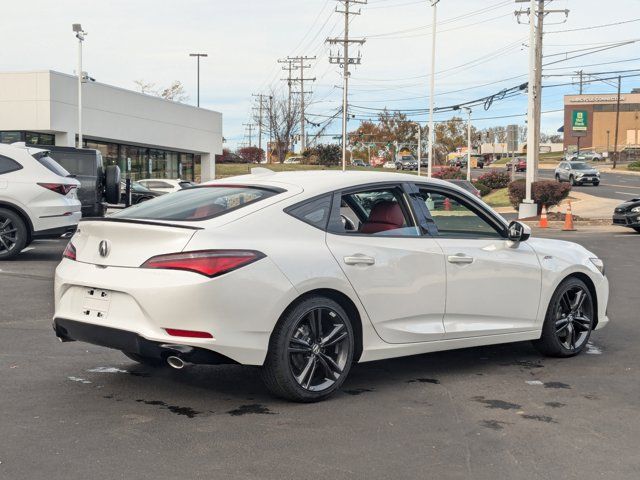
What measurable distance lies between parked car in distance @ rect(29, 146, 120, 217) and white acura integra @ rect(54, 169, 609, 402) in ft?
34.3

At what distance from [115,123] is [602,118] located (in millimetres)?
106080

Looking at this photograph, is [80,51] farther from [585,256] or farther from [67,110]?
[585,256]

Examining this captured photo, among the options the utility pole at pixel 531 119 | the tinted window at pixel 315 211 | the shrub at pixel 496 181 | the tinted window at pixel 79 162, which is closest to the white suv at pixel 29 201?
the tinted window at pixel 79 162

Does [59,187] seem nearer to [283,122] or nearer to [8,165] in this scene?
[8,165]

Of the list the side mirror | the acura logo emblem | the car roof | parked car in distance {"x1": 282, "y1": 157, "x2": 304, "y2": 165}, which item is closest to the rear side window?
the car roof

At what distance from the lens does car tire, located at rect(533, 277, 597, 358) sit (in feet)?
23.0

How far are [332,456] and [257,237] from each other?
1.51 metres

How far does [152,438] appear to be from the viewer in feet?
15.4

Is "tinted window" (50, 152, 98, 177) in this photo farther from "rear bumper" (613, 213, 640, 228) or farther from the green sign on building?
the green sign on building

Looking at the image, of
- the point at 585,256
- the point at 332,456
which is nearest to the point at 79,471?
the point at 332,456

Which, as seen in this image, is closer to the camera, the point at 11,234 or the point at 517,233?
the point at 517,233

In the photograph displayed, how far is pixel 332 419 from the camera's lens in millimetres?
5156

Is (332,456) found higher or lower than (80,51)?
lower

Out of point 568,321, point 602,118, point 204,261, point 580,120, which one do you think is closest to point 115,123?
point 568,321
